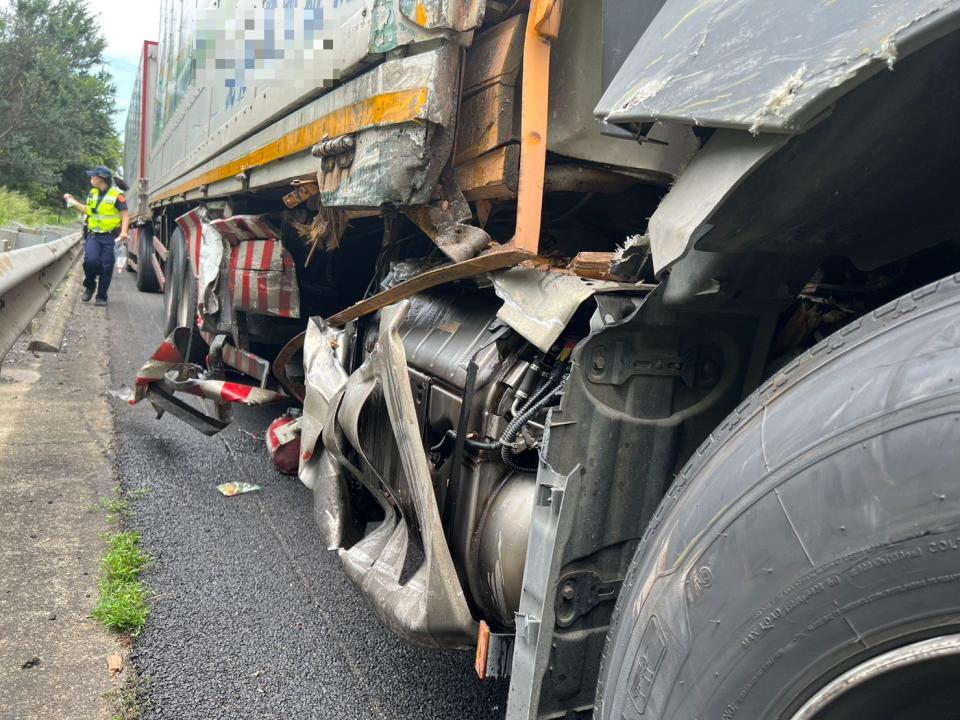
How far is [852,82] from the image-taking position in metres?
0.95

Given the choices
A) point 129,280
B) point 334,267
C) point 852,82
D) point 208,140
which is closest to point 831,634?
point 852,82

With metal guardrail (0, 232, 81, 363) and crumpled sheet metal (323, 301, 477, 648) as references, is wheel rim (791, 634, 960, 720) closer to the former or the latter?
crumpled sheet metal (323, 301, 477, 648)

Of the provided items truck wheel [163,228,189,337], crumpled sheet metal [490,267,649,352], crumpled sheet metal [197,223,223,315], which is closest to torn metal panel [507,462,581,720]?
crumpled sheet metal [490,267,649,352]

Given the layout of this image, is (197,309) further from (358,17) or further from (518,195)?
(518,195)

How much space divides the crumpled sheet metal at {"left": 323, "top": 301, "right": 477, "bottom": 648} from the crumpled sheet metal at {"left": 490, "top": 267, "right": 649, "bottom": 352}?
0.41m

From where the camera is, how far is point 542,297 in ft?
6.28

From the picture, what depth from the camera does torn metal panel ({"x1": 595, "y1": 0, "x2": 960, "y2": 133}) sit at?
91cm

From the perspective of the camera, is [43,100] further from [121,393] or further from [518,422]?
[518,422]

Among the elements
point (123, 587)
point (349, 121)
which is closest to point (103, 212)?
point (123, 587)

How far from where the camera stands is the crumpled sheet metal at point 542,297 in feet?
5.73

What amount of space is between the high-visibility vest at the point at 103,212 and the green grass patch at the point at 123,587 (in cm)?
815

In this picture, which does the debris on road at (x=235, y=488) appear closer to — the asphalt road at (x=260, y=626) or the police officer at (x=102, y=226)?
the asphalt road at (x=260, y=626)

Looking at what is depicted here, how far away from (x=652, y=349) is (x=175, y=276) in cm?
592

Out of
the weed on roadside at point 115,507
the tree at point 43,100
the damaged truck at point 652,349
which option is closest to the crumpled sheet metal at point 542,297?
the damaged truck at point 652,349
